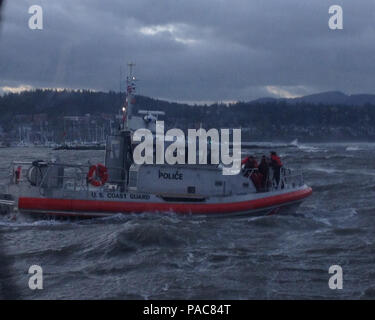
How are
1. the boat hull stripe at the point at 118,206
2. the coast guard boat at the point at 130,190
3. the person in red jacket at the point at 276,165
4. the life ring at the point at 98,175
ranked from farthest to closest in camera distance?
1. the person in red jacket at the point at 276,165
2. the life ring at the point at 98,175
3. the coast guard boat at the point at 130,190
4. the boat hull stripe at the point at 118,206

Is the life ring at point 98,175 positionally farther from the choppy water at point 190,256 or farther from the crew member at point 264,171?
the crew member at point 264,171

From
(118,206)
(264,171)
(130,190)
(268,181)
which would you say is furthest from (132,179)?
(268,181)

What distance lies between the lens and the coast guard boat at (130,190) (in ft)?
39.7

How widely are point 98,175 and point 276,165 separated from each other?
4884mm

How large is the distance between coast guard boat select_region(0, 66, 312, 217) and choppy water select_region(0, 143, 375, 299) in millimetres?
300

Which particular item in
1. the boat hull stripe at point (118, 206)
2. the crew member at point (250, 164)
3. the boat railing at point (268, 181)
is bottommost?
the boat hull stripe at point (118, 206)

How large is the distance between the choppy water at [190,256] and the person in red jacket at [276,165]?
1275 millimetres

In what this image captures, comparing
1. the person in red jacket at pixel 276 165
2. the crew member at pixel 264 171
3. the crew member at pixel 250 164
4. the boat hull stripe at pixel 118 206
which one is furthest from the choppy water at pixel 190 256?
the crew member at pixel 250 164

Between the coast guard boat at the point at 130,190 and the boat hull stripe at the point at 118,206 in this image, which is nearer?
the boat hull stripe at the point at 118,206

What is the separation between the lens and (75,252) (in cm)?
952

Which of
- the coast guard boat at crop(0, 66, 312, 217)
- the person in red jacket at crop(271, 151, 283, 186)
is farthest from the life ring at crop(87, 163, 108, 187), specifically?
the person in red jacket at crop(271, 151, 283, 186)

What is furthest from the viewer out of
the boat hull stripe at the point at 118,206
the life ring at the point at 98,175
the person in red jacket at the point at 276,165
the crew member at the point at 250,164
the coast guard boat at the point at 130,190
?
the person in red jacket at the point at 276,165

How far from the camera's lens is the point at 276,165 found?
1358 cm
